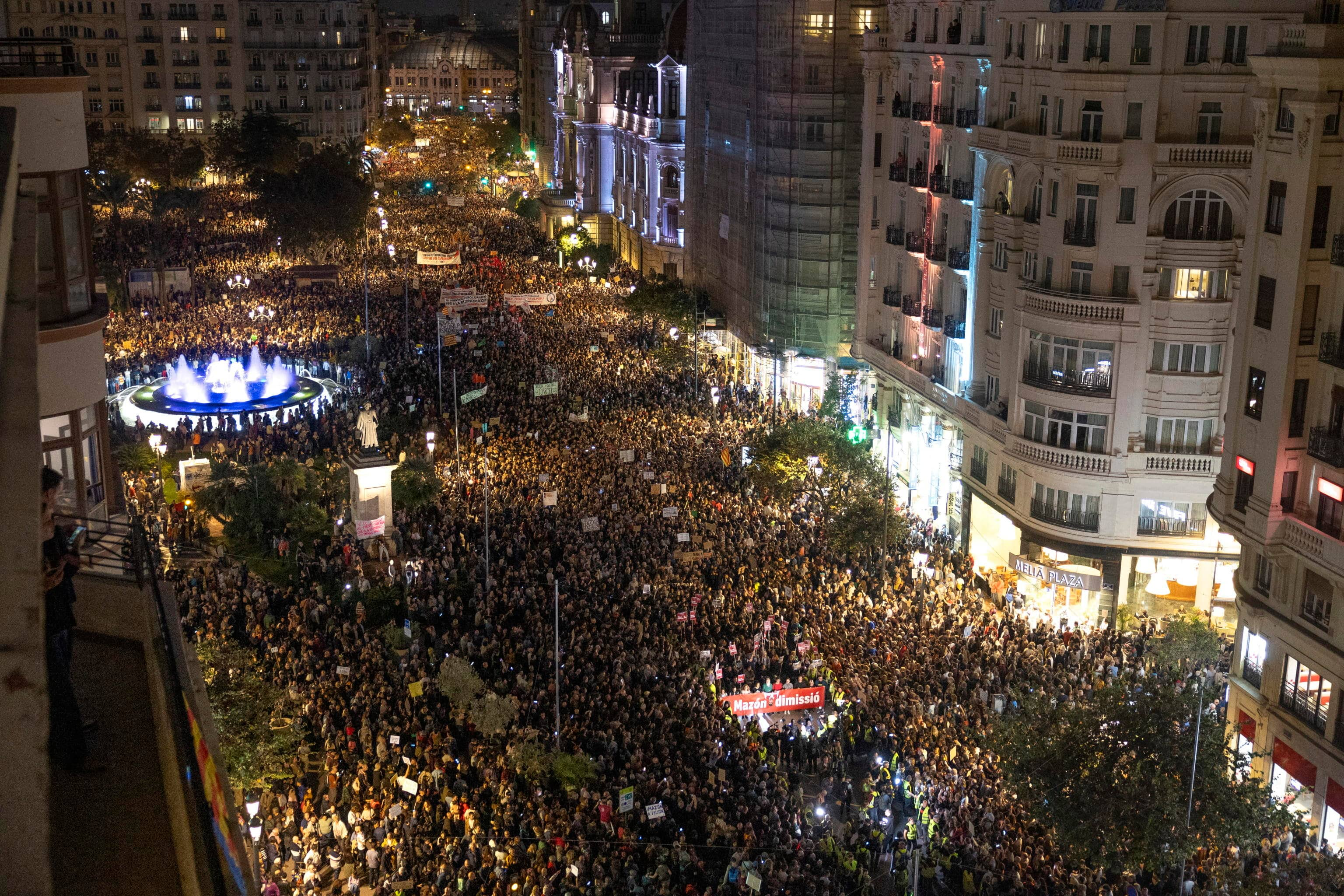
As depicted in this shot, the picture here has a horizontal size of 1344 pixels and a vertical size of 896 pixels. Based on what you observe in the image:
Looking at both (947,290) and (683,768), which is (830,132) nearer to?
(947,290)

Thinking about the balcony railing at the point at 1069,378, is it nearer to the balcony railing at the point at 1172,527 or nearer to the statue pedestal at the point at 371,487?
the balcony railing at the point at 1172,527

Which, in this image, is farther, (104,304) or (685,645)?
(685,645)

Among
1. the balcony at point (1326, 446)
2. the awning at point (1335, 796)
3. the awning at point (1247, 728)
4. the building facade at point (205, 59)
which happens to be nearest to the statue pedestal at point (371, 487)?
the awning at point (1247, 728)

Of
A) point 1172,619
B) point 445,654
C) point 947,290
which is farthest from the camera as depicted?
point 947,290

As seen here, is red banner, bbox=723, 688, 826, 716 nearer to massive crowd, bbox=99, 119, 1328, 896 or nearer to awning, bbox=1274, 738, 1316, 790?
massive crowd, bbox=99, 119, 1328, 896

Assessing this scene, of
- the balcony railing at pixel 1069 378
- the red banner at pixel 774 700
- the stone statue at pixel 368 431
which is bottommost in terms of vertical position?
the red banner at pixel 774 700

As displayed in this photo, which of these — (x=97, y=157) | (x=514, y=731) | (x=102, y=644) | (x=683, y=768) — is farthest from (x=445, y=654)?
(x=97, y=157)
